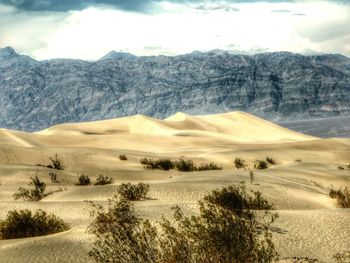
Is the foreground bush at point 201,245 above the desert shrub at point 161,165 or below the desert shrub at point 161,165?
above

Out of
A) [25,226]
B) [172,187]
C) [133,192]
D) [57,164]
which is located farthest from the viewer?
[57,164]

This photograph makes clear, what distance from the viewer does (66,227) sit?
1140cm

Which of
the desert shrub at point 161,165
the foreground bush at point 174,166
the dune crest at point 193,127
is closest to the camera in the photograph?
the foreground bush at point 174,166

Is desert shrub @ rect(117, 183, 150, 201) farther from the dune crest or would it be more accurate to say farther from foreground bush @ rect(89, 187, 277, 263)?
the dune crest

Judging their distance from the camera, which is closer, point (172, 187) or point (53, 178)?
point (172, 187)

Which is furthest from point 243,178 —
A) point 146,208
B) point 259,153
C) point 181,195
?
point 259,153

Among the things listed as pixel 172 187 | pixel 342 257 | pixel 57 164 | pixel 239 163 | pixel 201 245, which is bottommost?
pixel 239 163

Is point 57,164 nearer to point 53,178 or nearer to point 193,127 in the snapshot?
point 53,178

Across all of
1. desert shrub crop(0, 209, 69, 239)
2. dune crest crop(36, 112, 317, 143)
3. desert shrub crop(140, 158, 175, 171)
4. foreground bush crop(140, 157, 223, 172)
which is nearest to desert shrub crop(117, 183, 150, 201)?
desert shrub crop(0, 209, 69, 239)

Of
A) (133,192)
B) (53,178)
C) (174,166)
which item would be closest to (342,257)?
(133,192)

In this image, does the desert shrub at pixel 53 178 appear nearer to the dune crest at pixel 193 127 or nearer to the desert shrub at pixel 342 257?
the desert shrub at pixel 342 257

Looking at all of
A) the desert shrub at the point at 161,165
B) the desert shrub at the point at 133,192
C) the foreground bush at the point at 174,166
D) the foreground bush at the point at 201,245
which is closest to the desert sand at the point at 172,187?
the desert shrub at the point at 133,192

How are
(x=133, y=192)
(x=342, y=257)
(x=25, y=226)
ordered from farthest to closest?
(x=133, y=192), (x=25, y=226), (x=342, y=257)

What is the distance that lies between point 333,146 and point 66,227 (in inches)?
1860
